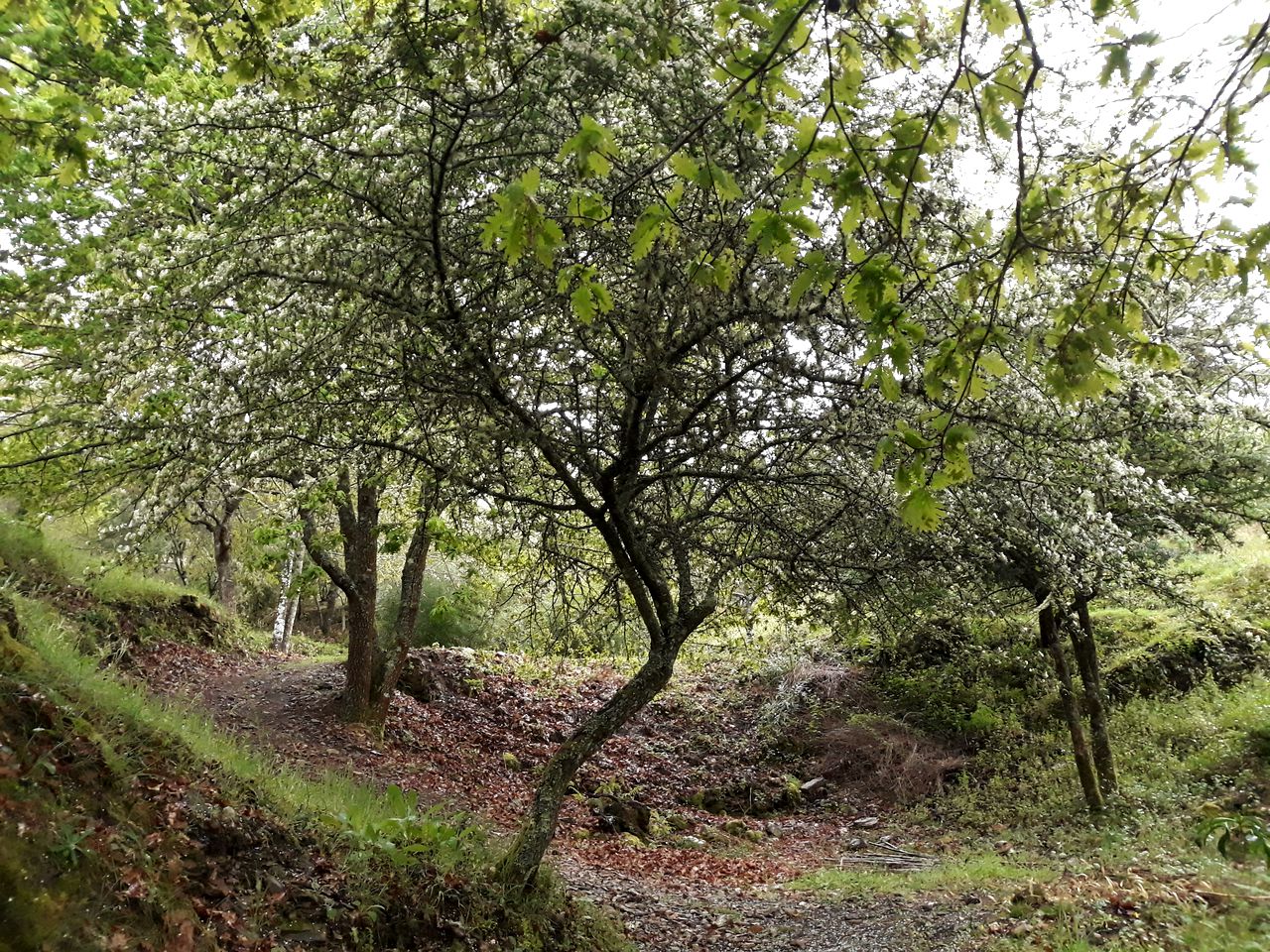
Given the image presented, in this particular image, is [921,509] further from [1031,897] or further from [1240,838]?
[1240,838]

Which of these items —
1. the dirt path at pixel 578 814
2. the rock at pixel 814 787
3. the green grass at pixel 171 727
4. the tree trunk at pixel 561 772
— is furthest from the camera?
the rock at pixel 814 787

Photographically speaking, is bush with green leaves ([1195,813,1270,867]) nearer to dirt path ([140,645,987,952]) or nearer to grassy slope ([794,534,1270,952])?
grassy slope ([794,534,1270,952])

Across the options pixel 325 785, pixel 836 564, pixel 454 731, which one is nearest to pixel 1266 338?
pixel 836 564

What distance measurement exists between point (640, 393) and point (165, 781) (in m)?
3.86

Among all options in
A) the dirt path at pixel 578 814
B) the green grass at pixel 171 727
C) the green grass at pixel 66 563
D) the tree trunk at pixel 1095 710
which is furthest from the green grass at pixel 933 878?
the green grass at pixel 66 563

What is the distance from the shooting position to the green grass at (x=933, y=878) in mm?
7941

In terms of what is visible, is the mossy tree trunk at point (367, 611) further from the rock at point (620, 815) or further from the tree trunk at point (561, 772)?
the tree trunk at point (561, 772)

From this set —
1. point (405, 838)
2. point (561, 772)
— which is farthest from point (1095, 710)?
point (405, 838)

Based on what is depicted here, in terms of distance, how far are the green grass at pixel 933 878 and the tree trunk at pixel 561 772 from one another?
408 cm

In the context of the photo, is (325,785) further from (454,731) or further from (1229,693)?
(1229,693)

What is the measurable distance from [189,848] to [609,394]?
13.8 feet

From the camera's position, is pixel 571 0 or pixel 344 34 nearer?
pixel 571 0

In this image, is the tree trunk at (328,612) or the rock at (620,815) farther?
the tree trunk at (328,612)

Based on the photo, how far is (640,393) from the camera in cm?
539
